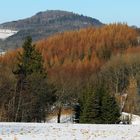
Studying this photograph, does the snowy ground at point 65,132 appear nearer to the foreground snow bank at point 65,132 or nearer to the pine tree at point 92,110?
the foreground snow bank at point 65,132

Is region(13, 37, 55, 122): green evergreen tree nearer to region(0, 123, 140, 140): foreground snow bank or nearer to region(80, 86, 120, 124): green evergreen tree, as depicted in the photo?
region(80, 86, 120, 124): green evergreen tree

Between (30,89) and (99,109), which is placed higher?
(30,89)

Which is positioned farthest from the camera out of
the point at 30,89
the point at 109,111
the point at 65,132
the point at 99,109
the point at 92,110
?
the point at 30,89

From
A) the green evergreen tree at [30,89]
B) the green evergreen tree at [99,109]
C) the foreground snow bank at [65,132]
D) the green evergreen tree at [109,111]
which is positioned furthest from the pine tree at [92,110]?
the foreground snow bank at [65,132]

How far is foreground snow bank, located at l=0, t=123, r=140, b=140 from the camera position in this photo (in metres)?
23.1

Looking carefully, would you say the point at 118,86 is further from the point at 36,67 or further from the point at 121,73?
the point at 36,67

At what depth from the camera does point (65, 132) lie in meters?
25.2

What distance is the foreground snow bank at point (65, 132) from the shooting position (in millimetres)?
23125

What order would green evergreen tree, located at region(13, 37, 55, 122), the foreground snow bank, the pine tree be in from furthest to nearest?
green evergreen tree, located at region(13, 37, 55, 122) < the pine tree < the foreground snow bank

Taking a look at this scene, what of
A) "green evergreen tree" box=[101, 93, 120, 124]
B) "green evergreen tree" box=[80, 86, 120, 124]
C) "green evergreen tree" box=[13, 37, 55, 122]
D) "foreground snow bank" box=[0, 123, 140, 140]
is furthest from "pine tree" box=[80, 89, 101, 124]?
"foreground snow bank" box=[0, 123, 140, 140]

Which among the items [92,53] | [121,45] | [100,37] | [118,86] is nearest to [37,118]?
[118,86]

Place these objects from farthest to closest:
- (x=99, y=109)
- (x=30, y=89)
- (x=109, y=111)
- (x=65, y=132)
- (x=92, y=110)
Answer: (x=30, y=89) → (x=99, y=109) → (x=109, y=111) → (x=92, y=110) → (x=65, y=132)

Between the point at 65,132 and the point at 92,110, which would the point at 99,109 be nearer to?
the point at 92,110

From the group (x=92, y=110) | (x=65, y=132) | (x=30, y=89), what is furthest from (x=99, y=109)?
→ (x=65, y=132)
